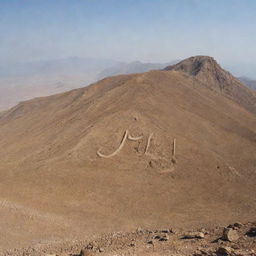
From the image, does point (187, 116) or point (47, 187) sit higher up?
point (187, 116)

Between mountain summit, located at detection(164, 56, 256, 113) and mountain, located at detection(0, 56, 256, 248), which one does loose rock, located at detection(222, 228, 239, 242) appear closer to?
mountain, located at detection(0, 56, 256, 248)

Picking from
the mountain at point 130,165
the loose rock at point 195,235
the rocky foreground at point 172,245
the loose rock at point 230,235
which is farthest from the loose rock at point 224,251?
the mountain at point 130,165

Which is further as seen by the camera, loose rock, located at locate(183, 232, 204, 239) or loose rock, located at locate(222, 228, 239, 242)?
loose rock, located at locate(183, 232, 204, 239)

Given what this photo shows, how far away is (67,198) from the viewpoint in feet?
69.1

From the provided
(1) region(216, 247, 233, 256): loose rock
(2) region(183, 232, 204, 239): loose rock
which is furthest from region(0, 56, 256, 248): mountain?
(1) region(216, 247, 233, 256): loose rock

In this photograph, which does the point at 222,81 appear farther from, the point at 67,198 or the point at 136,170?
the point at 67,198

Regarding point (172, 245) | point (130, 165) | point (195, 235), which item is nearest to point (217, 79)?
point (130, 165)

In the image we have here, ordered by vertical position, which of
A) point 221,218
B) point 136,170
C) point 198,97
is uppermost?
point 198,97

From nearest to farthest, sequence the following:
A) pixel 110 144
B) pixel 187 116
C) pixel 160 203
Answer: pixel 160 203, pixel 110 144, pixel 187 116

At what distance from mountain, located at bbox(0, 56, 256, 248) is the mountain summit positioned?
18.4m

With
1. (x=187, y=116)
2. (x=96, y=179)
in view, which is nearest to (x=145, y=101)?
(x=187, y=116)

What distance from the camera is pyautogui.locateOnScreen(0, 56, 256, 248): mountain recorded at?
749 inches

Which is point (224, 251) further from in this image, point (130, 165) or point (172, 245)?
point (130, 165)

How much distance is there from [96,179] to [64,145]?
4939mm
